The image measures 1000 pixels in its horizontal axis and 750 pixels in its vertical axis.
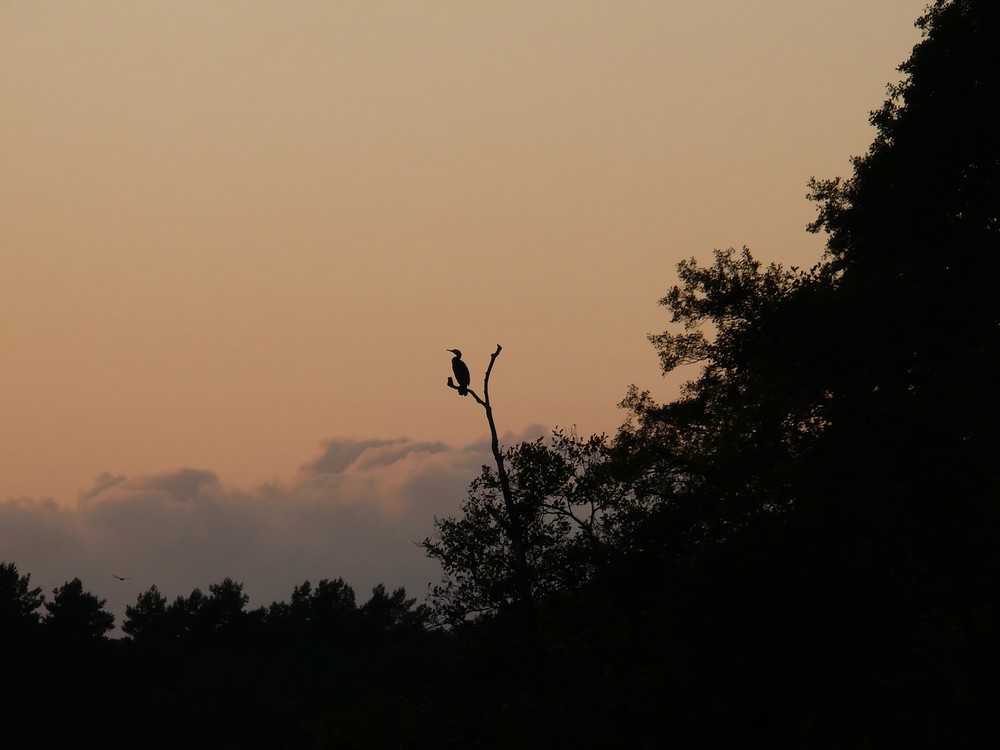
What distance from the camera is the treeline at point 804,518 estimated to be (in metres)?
32.5

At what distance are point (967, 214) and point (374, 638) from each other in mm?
96660

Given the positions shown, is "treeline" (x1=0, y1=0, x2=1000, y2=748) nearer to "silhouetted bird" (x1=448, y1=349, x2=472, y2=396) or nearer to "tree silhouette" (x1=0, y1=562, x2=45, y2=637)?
"silhouetted bird" (x1=448, y1=349, x2=472, y2=396)

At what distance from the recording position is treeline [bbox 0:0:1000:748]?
32500 millimetres

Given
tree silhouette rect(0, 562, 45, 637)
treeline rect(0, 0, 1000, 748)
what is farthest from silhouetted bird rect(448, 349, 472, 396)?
tree silhouette rect(0, 562, 45, 637)

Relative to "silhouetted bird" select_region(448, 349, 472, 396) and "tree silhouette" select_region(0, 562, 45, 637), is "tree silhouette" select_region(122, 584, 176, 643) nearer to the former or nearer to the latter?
"tree silhouette" select_region(0, 562, 45, 637)

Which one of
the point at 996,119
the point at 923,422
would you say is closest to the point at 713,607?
the point at 923,422

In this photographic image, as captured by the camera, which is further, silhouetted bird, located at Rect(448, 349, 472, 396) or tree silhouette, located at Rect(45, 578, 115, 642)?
tree silhouette, located at Rect(45, 578, 115, 642)

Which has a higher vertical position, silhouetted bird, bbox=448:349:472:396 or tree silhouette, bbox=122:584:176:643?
tree silhouette, bbox=122:584:176:643

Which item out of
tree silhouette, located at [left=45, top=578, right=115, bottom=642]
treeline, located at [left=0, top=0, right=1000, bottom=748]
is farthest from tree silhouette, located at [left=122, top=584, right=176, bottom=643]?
treeline, located at [left=0, top=0, right=1000, bottom=748]

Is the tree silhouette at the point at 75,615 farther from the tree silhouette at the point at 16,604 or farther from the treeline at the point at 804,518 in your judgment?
the treeline at the point at 804,518

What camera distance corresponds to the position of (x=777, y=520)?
34500 mm

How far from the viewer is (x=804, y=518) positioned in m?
33.3

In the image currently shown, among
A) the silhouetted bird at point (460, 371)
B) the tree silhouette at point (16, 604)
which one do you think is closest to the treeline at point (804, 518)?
the silhouetted bird at point (460, 371)

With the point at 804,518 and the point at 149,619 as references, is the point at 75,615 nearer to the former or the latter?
the point at 149,619
